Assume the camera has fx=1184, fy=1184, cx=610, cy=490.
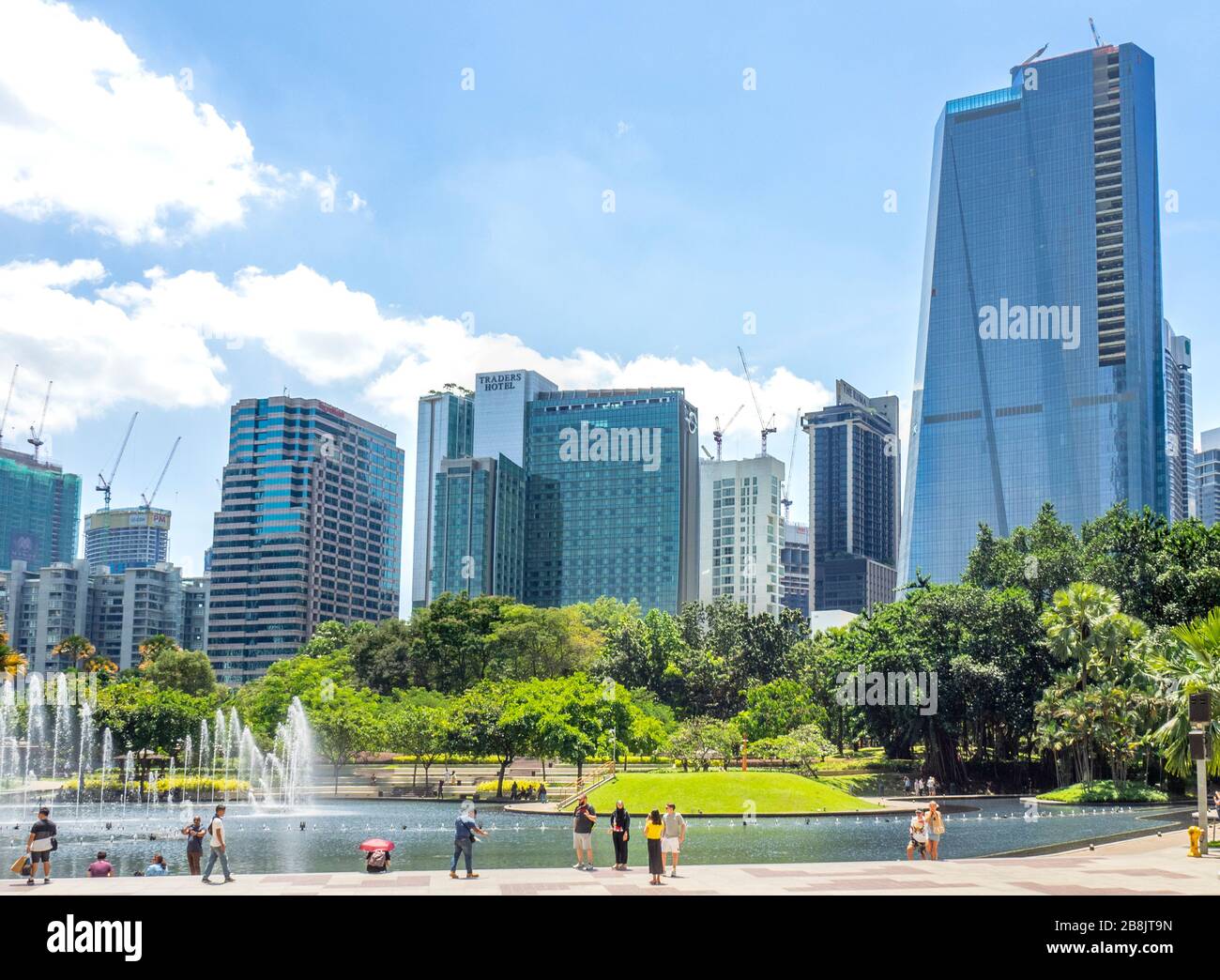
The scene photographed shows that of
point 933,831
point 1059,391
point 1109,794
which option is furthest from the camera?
point 1059,391

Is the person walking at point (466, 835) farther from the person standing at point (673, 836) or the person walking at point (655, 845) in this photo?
the person standing at point (673, 836)

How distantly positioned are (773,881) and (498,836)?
2284 centimetres

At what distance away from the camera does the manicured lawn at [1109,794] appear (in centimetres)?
6322

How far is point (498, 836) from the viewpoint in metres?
45.5

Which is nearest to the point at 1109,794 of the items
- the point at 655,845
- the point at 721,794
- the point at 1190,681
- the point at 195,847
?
the point at 721,794

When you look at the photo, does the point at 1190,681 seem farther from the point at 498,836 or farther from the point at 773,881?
the point at 498,836

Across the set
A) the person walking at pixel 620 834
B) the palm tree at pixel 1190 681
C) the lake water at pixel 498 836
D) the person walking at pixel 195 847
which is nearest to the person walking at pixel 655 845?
the person walking at pixel 620 834

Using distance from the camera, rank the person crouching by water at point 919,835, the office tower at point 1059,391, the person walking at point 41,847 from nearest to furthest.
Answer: the person walking at point 41,847, the person crouching by water at point 919,835, the office tower at point 1059,391

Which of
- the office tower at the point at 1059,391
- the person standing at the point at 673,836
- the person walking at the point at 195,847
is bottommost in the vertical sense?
the person walking at the point at 195,847

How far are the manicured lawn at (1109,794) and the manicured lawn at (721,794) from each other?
1318 cm

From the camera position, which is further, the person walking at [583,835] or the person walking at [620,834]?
the person walking at [583,835]

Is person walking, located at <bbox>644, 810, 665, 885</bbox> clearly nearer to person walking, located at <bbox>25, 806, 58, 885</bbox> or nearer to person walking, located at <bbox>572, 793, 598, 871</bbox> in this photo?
person walking, located at <bbox>572, 793, 598, 871</bbox>
